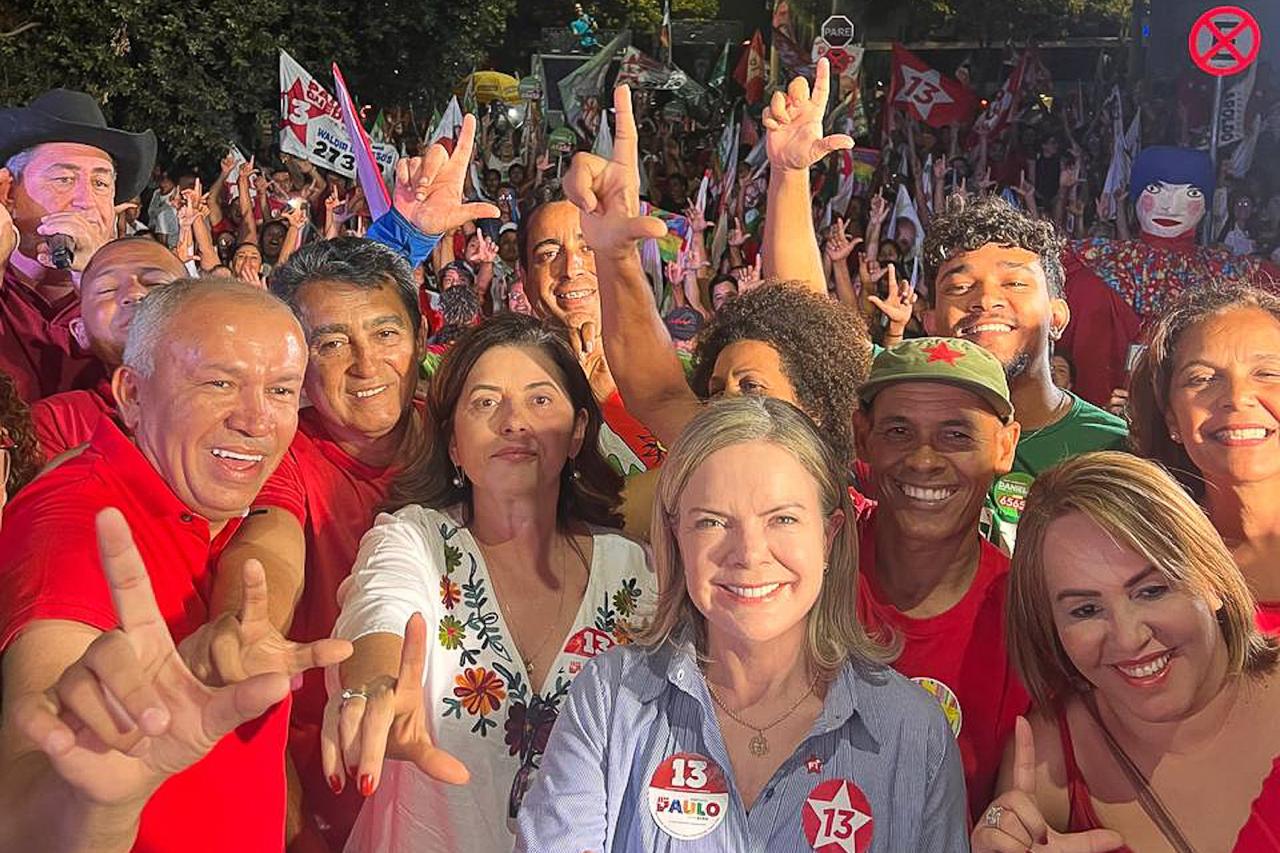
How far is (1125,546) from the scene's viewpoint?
1.78 metres

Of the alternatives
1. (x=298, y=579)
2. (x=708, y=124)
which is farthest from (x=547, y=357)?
(x=708, y=124)

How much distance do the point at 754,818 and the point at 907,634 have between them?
21.0 inches

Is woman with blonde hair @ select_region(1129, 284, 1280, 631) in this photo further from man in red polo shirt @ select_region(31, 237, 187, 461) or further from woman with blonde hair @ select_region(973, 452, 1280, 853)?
man in red polo shirt @ select_region(31, 237, 187, 461)

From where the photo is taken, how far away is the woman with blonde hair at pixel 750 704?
68.1 inches

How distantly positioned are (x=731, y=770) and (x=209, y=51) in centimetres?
660

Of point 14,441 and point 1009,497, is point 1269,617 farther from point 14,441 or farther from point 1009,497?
point 14,441

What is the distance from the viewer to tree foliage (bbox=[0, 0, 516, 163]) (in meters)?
7.27

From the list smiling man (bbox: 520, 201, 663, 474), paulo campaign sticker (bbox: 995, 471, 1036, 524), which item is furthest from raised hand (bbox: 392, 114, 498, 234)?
paulo campaign sticker (bbox: 995, 471, 1036, 524)

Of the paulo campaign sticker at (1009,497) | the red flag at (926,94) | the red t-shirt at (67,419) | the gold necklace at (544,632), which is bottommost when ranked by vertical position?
the gold necklace at (544,632)

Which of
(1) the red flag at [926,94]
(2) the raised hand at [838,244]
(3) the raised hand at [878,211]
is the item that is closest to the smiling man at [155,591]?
(2) the raised hand at [838,244]

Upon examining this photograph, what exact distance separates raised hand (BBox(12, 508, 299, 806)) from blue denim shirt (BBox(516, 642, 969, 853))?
419 mm

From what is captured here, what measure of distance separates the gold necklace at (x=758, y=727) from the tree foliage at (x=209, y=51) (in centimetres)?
610

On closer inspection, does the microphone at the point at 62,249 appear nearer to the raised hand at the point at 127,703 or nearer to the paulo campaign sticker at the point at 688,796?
the raised hand at the point at 127,703

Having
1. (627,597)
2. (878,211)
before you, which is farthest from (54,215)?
(878,211)
